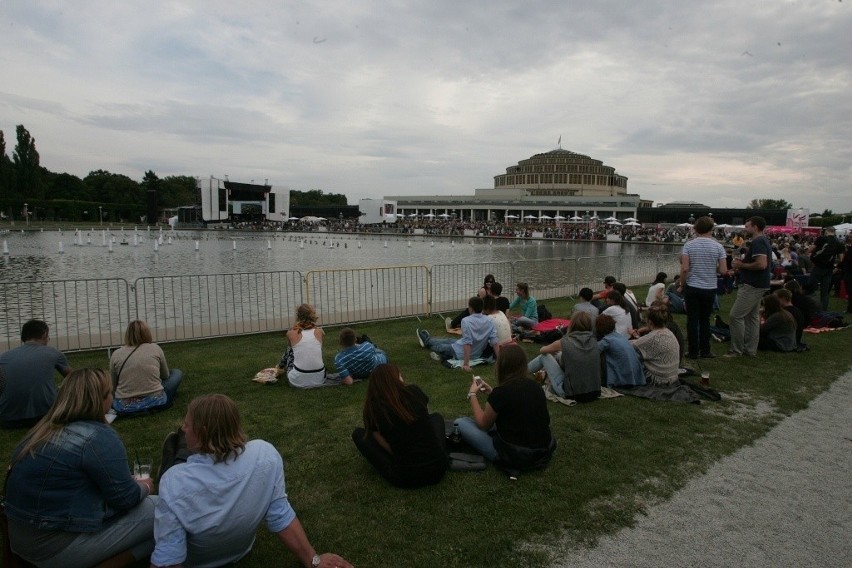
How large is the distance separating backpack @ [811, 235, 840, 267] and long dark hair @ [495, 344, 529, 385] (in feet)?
39.7

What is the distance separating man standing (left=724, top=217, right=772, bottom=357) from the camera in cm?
782

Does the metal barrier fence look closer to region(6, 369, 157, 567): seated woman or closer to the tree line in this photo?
region(6, 369, 157, 567): seated woman

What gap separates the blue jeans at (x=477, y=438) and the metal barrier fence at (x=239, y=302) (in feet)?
19.6

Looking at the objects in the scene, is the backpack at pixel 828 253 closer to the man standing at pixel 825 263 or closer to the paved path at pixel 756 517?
the man standing at pixel 825 263

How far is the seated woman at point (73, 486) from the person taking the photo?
2.73 m

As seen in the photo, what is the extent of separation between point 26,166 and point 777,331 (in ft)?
336

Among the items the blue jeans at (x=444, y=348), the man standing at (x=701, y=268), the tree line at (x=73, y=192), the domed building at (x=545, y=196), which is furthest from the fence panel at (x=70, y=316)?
the domed building at (x=545, y=196)

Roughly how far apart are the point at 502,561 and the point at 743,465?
8.97 ft

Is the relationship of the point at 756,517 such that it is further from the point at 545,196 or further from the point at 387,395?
the point at 545,196

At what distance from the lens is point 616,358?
6586 millimetres

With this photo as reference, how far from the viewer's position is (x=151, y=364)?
226 inches

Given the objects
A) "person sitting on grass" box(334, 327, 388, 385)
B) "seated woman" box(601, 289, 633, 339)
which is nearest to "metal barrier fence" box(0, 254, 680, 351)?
"person sitting on grass" box(334, 327, 388, 385)

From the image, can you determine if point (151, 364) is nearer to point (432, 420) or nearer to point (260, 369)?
point (260, 369)

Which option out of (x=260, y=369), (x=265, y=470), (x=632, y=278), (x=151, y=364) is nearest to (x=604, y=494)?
(x=265, y=470)
